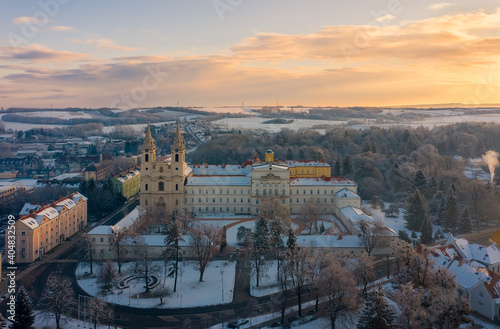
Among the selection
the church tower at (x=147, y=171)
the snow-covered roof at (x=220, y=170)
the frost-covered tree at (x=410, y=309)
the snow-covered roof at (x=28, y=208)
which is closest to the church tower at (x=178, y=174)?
the church tower at (x=147, y=171)

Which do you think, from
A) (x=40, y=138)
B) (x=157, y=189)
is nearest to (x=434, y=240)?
(x=157, y=189)

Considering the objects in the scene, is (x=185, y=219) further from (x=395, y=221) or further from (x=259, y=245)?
(x=395, y=221)

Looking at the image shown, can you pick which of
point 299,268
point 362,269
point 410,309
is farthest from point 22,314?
point 410,309

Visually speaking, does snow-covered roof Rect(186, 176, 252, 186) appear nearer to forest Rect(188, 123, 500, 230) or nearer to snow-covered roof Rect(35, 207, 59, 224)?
snow-covered roof Rect(35, 207, 59, 224)

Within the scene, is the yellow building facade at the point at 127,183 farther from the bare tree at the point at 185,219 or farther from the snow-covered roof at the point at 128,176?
the bare tree at the point at 185,219

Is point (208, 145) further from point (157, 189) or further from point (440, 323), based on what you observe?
point (440, 323)

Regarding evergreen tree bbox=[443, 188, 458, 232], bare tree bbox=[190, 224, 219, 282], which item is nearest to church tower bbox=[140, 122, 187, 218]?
bare tree bbox=[190, 224, 219, 282]
